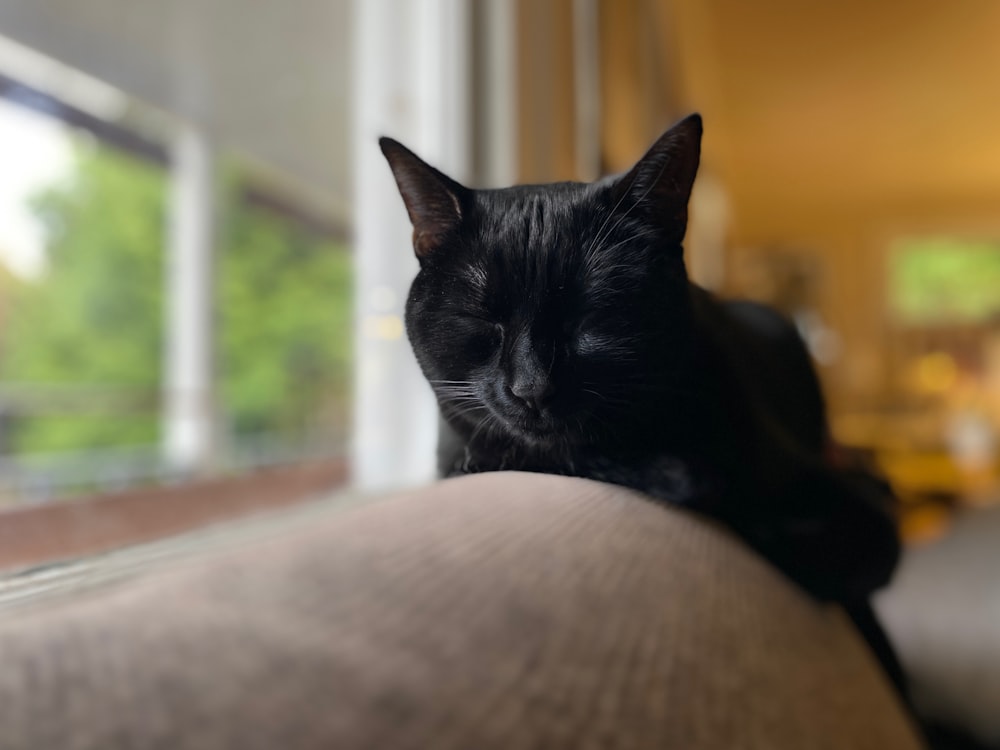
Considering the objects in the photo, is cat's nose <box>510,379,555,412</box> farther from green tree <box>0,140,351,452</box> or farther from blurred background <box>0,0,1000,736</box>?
green tree <box>0,140,351,452</box>

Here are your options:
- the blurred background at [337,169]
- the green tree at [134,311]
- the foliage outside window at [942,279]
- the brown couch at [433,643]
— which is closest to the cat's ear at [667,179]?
the brown couch at [433,643]

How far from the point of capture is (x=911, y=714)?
52 centimetres

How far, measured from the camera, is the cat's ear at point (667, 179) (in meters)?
0.27

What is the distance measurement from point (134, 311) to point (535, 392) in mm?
2784

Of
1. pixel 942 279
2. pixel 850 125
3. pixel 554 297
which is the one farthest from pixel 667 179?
pixel 942 279

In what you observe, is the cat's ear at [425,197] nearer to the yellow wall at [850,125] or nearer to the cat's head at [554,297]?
the cat's head at [554,297]

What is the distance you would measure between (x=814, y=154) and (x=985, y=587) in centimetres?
385

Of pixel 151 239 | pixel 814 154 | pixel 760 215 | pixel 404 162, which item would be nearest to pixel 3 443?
pixel 151 239

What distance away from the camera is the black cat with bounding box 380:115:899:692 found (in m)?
0.26

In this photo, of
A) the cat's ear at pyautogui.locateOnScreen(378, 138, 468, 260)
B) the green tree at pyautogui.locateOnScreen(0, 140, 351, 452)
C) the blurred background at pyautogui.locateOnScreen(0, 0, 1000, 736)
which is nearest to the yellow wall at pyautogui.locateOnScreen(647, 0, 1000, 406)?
the blurred background at pyautogui.locateOnScreen(0, 0, 1000, 736)

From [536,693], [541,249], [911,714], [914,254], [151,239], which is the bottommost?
[911,714]

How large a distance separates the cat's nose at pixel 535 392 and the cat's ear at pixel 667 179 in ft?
0.26

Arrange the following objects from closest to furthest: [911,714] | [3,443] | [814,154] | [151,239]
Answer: [911,714]
[3,443]
[151,239]
[814,154]

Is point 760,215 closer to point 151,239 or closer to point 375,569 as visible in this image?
point 151,239
